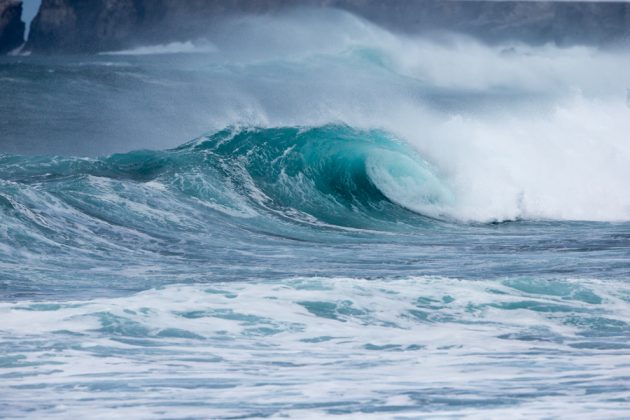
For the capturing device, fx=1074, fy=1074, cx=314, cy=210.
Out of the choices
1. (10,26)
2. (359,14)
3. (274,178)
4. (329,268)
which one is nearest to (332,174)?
(274,178)

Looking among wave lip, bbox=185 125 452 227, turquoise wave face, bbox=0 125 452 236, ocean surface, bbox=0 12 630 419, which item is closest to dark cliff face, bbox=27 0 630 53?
ocean surface, bbox=0 12 630 419

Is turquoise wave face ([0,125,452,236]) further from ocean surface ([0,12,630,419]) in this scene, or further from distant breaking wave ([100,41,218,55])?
distant breaking wave ([100,41,218,55])

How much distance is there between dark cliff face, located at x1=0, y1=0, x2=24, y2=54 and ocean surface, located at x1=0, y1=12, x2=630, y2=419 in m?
24.1

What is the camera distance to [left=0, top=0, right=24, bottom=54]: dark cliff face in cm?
4788

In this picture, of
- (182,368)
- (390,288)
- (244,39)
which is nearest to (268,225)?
(390,288)

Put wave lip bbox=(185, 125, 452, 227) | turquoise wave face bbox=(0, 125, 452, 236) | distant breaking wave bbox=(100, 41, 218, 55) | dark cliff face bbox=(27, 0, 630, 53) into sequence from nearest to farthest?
turquoise wave face bbox=(0, 125, 452, 236) < wave lip bbox=(185, 125, 452, 227) < dark cliff face bbox=(27, 0, 630, 53) < distant breaking wave bbox=(100, 41, 218, 55)

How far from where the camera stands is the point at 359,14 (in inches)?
2404

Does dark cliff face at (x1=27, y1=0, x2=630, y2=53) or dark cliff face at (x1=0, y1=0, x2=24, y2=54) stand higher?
dark cliff face at (x1=27, y1=0, x2=630, y2=53)

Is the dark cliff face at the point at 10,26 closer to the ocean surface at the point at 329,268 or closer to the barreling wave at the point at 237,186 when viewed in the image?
the ocean surface at the point at 329,268

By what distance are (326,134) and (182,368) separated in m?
10.8

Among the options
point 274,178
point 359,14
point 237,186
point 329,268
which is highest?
point 359,14

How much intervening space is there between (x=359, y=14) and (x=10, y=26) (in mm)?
20237

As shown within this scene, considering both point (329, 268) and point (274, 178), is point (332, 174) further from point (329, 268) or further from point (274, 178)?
point (329, 268)

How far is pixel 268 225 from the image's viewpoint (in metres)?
12.6
